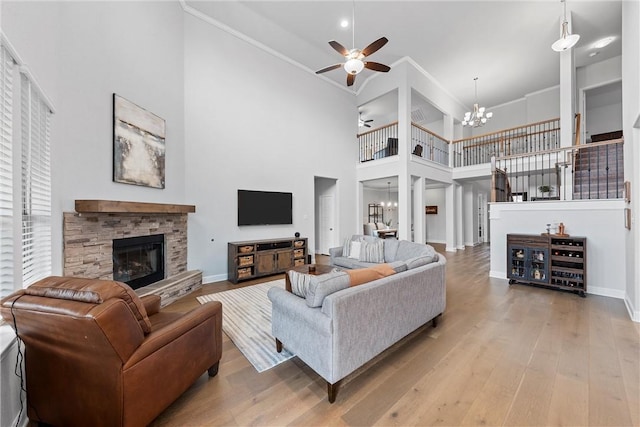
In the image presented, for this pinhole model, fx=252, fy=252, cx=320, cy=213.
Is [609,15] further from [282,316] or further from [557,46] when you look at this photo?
[282,316]

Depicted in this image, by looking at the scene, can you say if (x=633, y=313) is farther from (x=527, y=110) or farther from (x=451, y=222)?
(x=527, y=110)

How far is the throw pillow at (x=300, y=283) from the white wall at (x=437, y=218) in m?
9.77

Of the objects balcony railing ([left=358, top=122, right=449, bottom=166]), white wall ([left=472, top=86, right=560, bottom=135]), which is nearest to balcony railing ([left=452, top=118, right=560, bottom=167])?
white wall ([left=472, top=86, right=560, bottom=135])

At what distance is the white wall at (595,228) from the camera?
392 cm

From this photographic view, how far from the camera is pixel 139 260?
369 centimetres

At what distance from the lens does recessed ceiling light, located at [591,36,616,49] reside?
591 cm

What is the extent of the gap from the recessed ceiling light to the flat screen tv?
8.26m

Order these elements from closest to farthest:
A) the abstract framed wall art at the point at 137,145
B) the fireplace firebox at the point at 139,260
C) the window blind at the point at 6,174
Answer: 1. the window blind at the point at 6,174
2. the abstract framed wall art at the point at 137,145
3. the fireplace firebox at the point at 139,260

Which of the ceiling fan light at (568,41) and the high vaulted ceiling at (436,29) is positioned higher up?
the high vaulted ceiling at (436,29)

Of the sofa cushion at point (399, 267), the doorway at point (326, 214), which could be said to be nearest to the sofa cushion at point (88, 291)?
the sofa cushion at point (399, 267)

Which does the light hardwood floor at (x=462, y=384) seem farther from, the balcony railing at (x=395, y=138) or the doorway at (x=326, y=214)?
the balcony railing at (x=395, y=138)

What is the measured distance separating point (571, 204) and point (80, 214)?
7.13 metres

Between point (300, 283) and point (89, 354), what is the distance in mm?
1316

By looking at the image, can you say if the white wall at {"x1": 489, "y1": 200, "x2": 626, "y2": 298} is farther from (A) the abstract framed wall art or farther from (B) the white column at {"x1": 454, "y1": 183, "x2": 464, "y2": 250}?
(A) the abstract framed wall art
